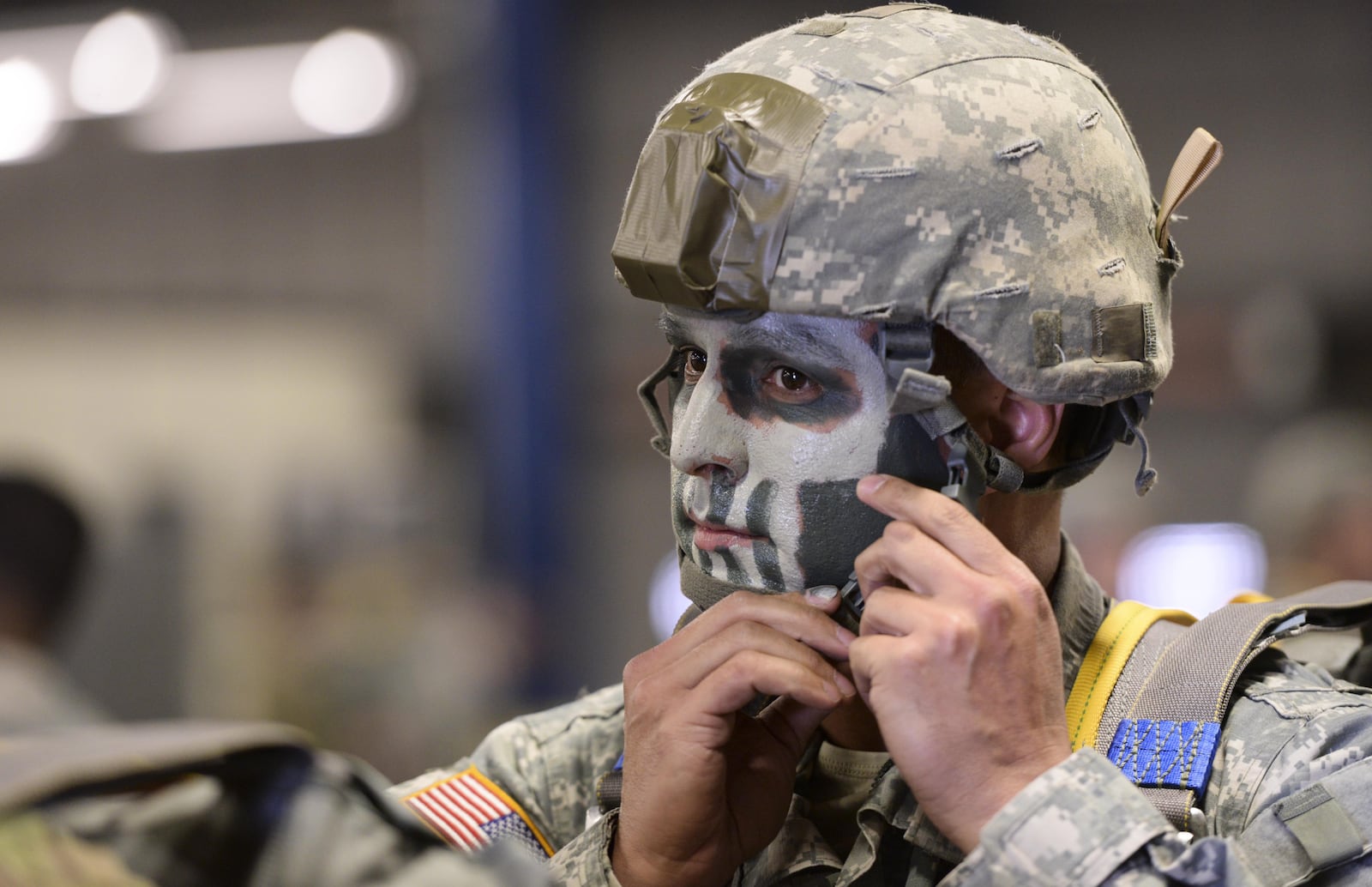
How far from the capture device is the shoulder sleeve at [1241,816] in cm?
127

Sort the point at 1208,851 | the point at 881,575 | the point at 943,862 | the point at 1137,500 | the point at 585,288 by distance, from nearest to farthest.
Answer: the point at 1208,851 → the point at 881,575 → the point at 943,862 → the point at 1137,500 → the point at 585,288

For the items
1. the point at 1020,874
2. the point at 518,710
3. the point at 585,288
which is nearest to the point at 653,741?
the point at 1020,874

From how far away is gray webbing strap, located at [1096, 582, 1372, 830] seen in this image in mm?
1469

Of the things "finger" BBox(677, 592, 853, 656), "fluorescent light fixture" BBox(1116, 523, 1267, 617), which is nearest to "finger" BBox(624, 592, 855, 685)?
"finger" BBox(677, 592, 853, 656)

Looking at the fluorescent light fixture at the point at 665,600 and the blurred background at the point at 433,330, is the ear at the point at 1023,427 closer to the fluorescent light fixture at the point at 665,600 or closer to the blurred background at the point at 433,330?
the blurred background at the point at 433,330

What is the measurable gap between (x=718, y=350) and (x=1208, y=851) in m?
0.75

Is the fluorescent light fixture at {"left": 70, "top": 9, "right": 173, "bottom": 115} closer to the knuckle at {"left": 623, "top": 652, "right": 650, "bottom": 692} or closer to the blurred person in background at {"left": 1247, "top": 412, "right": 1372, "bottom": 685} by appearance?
the blurred person in background at {"left": 1247, "top": 412, "right": 1372, "bottom": 685}

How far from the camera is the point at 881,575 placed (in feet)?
4.72

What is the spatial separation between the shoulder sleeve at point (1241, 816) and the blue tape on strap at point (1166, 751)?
51mm

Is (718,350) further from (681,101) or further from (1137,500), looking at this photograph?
(1137,500)

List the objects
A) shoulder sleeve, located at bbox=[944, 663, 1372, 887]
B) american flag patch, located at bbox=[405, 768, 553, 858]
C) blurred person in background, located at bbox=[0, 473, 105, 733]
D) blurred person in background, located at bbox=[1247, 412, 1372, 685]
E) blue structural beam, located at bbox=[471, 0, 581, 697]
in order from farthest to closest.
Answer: blue structural beam, located at bbox=[471, 0, 581, 697] < blurred person in background, located at bbox=[1247, 412, 1372, 685] < blurred person in background, located at bbox=[0, 473, 105, 733] < american flag patch, located at bbox=[405, 768, 553, 858] < shoulder sleeve, located at bbox=[944, 663, 1372, 887]

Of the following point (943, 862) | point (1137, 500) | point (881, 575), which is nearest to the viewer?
point (881, 575)

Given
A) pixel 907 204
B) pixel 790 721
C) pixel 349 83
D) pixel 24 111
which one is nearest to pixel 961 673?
pixel 790 721

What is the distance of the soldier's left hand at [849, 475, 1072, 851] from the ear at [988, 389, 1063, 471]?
24 centimetres
